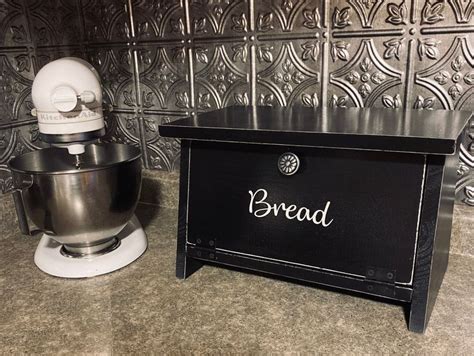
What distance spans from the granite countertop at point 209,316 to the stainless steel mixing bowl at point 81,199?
9 centimetres

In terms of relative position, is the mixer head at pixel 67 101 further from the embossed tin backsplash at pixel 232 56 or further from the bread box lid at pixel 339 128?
the embossed tin backsplash at pixel 232 56

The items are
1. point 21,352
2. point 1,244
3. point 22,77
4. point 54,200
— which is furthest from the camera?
point 22,77

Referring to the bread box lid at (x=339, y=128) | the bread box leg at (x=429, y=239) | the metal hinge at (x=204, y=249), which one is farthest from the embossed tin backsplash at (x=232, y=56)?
the metal hinge at (x=204, y=249)

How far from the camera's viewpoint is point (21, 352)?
63 centimetres

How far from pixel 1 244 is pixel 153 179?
0.40m

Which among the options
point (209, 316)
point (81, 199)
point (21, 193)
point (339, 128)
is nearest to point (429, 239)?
point (339, 128)

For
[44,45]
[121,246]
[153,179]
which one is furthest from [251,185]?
[44,45]

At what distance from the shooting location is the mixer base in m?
0.84

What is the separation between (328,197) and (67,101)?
49 cm

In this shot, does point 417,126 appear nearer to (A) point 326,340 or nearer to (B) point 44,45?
(A) point 326,340

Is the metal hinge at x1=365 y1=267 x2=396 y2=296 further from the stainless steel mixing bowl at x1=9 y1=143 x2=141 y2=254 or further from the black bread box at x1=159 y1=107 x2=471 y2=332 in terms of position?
the stainless steel mixing bowl at x1=9 y1=143 x2=141 y2=254

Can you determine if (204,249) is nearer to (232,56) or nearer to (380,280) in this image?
(380,280)

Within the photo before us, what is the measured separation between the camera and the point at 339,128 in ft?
→ 2.14

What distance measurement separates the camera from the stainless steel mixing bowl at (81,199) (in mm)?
768
